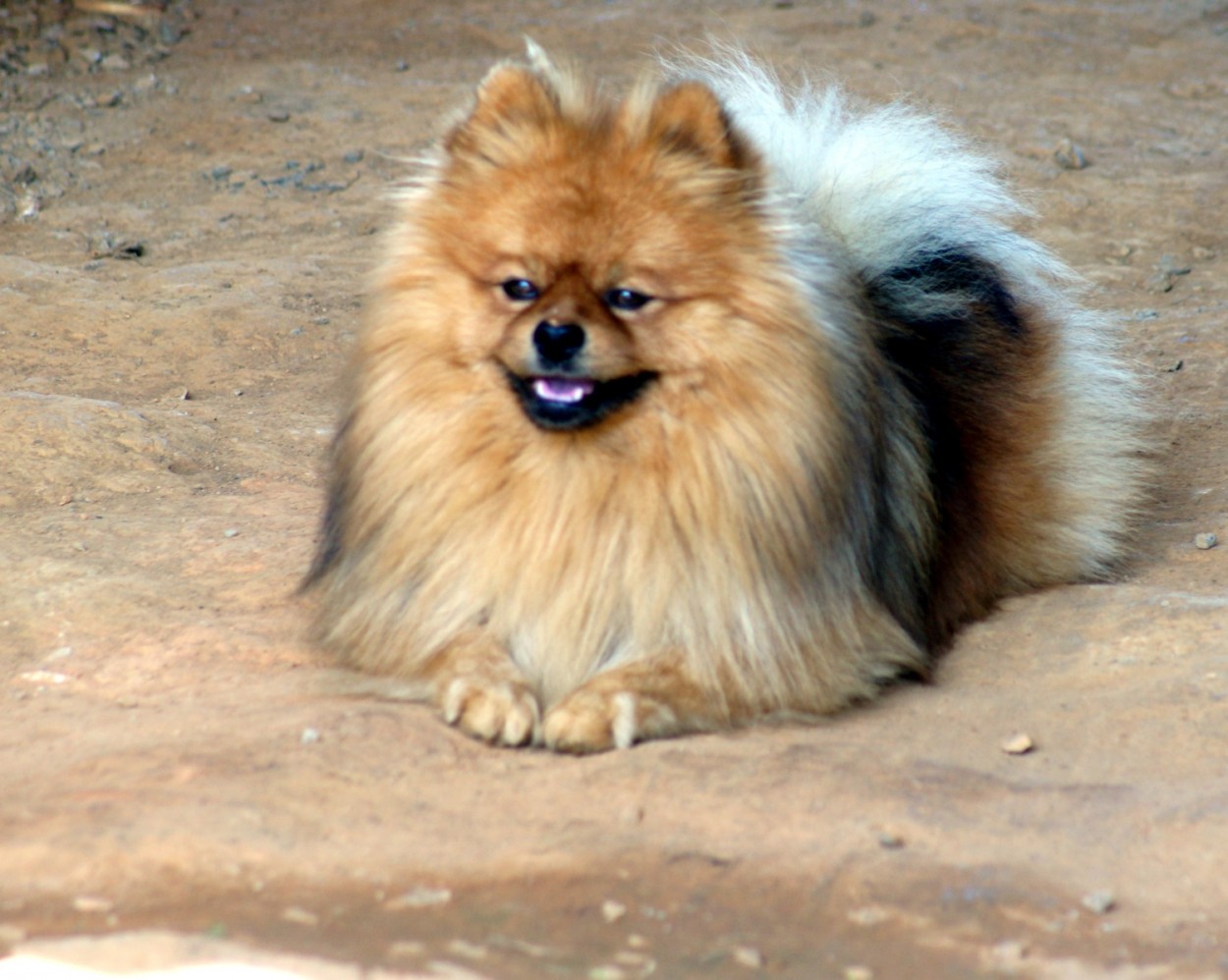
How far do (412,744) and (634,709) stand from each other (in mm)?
482

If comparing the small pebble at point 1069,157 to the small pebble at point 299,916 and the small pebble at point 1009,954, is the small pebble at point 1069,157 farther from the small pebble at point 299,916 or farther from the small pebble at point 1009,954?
the small pebble at point 299,916

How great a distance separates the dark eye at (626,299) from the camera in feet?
11.3

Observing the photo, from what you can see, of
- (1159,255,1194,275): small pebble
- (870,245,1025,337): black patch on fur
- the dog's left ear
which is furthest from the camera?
(1159,255,1194,275): small pebble

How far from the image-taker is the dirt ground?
2.57 meters

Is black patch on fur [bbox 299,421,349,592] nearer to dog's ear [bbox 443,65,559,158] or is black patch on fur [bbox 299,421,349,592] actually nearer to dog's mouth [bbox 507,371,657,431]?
dog's mouth [bbox 507,371,657,431]

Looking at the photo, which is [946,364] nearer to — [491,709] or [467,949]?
[491,709]

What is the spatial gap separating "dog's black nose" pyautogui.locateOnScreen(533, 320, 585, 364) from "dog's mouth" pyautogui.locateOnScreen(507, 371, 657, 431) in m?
0.06

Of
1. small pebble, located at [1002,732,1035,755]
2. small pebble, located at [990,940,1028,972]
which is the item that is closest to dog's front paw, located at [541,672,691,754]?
small pebble, located at [1002,732,1035,755]

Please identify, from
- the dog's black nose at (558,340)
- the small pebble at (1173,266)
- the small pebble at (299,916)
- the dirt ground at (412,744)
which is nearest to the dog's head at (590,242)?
the dog's black nose at (558,340)

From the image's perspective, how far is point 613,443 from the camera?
3504mm

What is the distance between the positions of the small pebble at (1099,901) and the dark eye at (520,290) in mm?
1685

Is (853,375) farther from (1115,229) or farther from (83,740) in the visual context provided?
(1115,229)

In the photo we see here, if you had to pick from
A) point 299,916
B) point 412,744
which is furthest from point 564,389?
point 299,916

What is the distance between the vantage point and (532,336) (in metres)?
3.33
